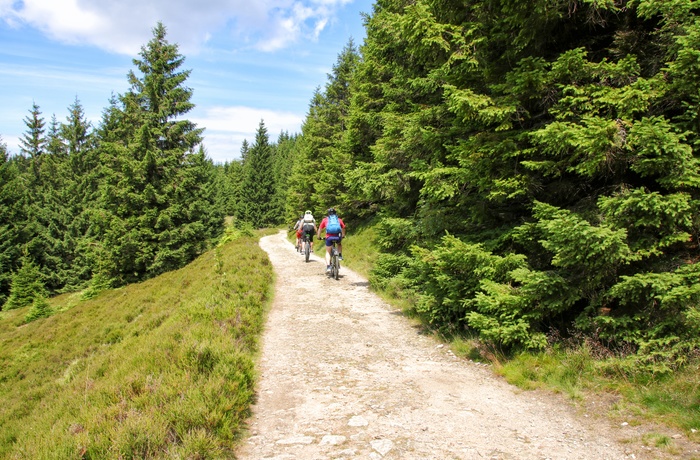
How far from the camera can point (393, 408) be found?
451 centimetres

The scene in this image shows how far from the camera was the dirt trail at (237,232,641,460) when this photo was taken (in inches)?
144

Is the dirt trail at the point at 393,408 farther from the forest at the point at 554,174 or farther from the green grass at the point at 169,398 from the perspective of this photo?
the forest at the point at 554,174

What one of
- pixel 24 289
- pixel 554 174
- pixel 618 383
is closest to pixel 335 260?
pixel 554 174

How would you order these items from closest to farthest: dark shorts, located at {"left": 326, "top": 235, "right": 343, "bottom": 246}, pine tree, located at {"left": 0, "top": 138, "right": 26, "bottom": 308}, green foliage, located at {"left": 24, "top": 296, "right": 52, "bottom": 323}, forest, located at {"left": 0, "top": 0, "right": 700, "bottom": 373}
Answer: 1. forest, located at {"left": 0, "top": 0, "right": 700, "bottom": 373}
2. dark shorts, located at {"left": 326, "top": 235, "right": 343, "bottom": 246}
3. green foliage, located at {"left": 24, "top": 296, "right": 52, "bottom": 323}
4. pine tree, located at {"left": 0, "top": 138, "right": 26, "bottom": 308}

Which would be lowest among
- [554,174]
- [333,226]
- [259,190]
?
[333,226]

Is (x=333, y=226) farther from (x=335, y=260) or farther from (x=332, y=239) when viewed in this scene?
(x=335, y=260)

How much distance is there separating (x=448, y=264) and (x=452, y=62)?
3.57 metres

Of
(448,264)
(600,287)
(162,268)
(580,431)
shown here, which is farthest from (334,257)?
(162,268)

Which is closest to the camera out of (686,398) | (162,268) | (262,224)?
(686,398)

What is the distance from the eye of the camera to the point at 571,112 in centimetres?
507

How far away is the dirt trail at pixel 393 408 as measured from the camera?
3660 millimetres

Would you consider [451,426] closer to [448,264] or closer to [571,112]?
[448,264]

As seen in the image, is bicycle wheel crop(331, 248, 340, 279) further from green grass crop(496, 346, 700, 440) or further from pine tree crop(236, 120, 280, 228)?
pine tree crop(236, 120, 280, 228)

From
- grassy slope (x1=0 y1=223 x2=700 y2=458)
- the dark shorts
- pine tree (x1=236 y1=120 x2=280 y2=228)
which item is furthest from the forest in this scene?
pine tree (x1=236 y1=120 x2=280 y2=228)
